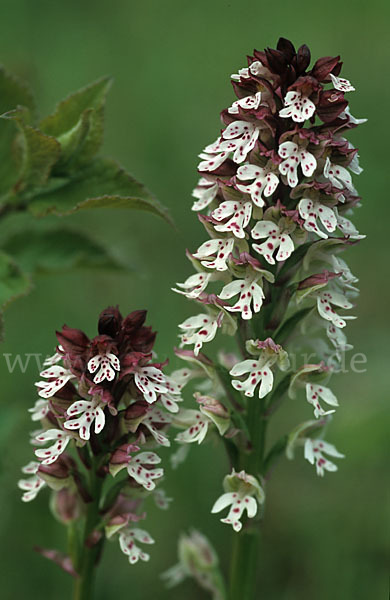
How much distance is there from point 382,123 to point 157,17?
278 centimetres

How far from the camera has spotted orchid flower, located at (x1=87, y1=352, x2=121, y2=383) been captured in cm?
266

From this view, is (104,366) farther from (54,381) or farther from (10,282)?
(10,282)

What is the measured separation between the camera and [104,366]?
2.70 m

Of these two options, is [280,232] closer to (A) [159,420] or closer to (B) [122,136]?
(A) [159,420]

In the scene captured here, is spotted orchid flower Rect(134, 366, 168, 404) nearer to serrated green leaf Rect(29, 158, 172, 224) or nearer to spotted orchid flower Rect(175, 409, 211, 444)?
spotted orchid flower Rect(175, 409, 211, 444)

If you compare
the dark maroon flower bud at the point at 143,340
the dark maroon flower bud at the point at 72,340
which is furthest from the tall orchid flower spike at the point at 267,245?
the dark maroon flower bud at the point at 72,340

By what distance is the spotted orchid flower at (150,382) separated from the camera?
2.70 m

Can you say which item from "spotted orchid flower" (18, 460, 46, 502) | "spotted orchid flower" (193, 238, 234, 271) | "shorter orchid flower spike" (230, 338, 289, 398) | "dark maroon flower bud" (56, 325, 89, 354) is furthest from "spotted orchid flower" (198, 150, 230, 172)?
"spotted orchid flower" (18, 460, 46, 502)

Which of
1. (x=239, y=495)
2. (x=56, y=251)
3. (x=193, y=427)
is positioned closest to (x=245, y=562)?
(x=239, y=495)

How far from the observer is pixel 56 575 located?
15.0ft

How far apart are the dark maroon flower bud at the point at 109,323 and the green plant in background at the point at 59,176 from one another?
16.0 inches

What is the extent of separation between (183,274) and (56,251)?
2603mm

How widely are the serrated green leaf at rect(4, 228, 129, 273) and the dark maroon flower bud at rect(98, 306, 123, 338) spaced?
2.92ft

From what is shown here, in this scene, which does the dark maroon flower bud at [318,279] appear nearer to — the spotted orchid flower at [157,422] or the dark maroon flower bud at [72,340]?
the spotted orchid flower at [157,422]
